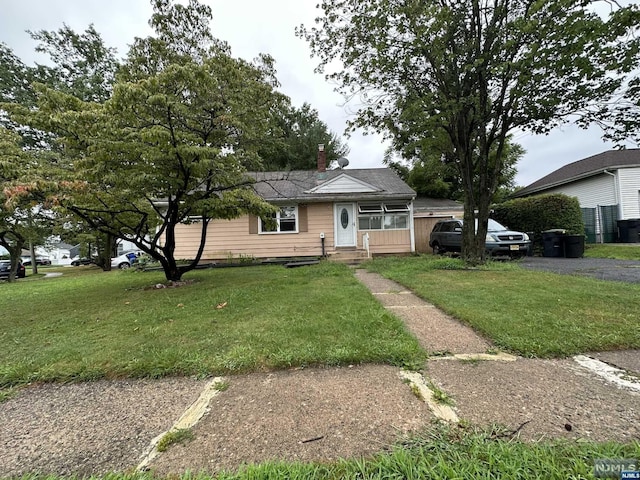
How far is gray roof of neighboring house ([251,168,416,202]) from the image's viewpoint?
12.1 m

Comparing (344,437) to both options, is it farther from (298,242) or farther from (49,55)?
(49,55)

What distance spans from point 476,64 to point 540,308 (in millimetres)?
6097

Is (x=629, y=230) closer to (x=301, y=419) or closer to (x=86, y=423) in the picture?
(x=301, y=419)

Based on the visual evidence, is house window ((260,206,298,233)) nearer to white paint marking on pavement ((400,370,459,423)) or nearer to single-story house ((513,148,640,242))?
white paint marking on pavement ((400,370,459,423))

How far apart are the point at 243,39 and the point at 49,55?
54.4ft

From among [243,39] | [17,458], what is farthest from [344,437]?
[243,39]

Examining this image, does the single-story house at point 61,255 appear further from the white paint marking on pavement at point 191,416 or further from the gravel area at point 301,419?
the gravel area at point 301,419

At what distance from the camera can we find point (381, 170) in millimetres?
15117

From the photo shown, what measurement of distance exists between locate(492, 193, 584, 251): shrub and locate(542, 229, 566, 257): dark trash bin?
35.8 inches

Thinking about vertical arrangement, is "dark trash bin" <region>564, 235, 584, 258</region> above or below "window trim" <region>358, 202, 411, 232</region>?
below

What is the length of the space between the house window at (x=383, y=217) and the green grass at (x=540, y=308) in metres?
5.43

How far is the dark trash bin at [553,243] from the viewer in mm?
11415

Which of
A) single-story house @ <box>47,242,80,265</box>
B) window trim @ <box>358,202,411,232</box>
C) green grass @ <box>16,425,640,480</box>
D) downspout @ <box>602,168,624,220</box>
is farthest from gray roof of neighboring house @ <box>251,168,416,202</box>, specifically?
single-story house @ <box>47,242,80,265</box>

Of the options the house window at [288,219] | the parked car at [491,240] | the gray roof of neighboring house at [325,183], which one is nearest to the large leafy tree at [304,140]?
the gray roof of neighboring house at [325,183]
